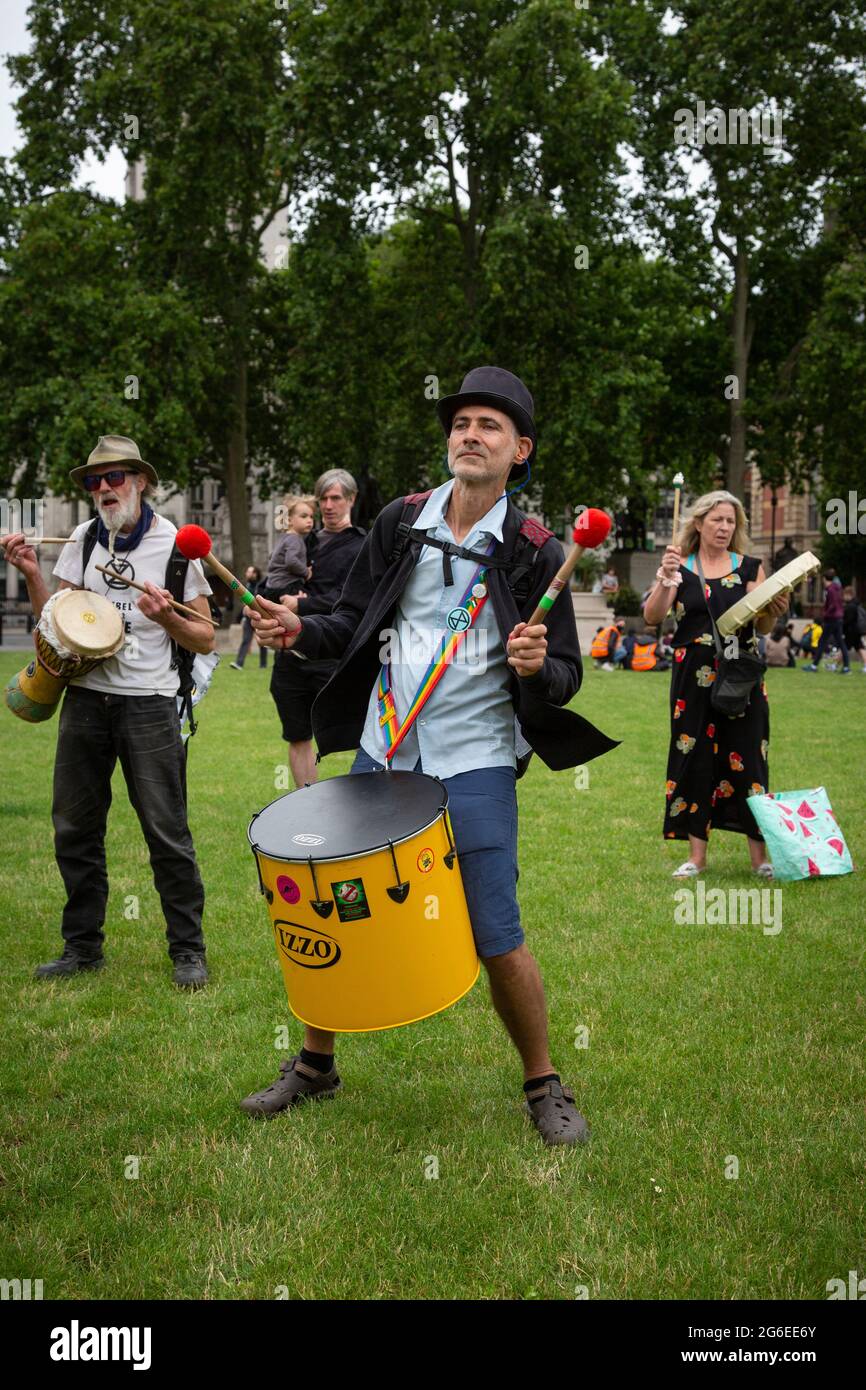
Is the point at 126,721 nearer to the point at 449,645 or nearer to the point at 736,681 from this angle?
the point at 449,645

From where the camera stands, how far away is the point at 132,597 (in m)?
5.47

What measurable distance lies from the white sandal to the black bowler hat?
408 centimetres

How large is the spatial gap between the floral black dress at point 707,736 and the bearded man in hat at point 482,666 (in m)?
3.57

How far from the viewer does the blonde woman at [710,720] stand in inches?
295

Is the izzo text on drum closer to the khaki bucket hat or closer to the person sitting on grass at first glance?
the khaki bucket hat

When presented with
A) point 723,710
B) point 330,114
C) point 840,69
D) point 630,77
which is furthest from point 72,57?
point 723,710

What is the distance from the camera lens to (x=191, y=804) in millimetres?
9742

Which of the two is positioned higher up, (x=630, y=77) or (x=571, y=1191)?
(x=630, y=77)

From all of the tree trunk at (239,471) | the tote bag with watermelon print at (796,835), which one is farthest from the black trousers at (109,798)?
the tree trunk at (239,471)

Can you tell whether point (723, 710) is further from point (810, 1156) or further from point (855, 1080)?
point (810, 1156)

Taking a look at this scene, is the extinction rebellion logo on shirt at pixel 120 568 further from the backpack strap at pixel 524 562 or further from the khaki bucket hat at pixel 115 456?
the backpack strap at pixel 524 562

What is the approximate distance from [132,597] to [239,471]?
1267 inches
